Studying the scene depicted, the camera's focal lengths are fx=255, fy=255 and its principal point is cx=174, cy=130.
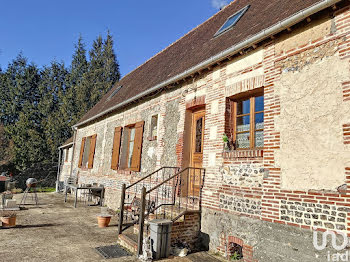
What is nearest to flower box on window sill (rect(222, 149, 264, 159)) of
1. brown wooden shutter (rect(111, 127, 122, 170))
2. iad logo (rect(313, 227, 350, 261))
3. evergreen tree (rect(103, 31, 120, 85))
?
iad logo (rect(313, 227, 350, 261))

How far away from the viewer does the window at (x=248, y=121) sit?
16.4ft

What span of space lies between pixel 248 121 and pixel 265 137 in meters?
0.75

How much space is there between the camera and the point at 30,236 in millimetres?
5969

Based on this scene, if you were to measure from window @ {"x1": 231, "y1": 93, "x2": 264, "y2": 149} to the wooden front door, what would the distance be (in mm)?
1142

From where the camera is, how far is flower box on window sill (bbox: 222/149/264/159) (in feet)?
15.4

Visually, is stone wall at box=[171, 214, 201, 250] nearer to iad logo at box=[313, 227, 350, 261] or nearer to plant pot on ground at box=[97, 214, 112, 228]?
iad logo at box=[313, 227, 350, 261]

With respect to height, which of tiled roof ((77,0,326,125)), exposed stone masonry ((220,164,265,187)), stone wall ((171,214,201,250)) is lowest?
stone wall ((171,214,201,250))

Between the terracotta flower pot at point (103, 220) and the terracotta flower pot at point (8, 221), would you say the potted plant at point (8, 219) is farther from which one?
the terracotta flower pot at point (103, 220)

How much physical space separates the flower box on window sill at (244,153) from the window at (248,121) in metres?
0.21

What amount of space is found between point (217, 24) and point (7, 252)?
8.73m

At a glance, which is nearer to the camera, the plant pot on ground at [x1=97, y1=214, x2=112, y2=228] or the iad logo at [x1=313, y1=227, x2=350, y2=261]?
the iad logo at [x1=313, y1=227, x2=350, y2=261]

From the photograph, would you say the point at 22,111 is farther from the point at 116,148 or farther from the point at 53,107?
the point at 116,148

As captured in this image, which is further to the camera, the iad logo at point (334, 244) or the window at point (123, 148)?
the window at point (123, 148)

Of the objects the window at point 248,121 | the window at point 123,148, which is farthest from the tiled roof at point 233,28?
the window at point 123,148
